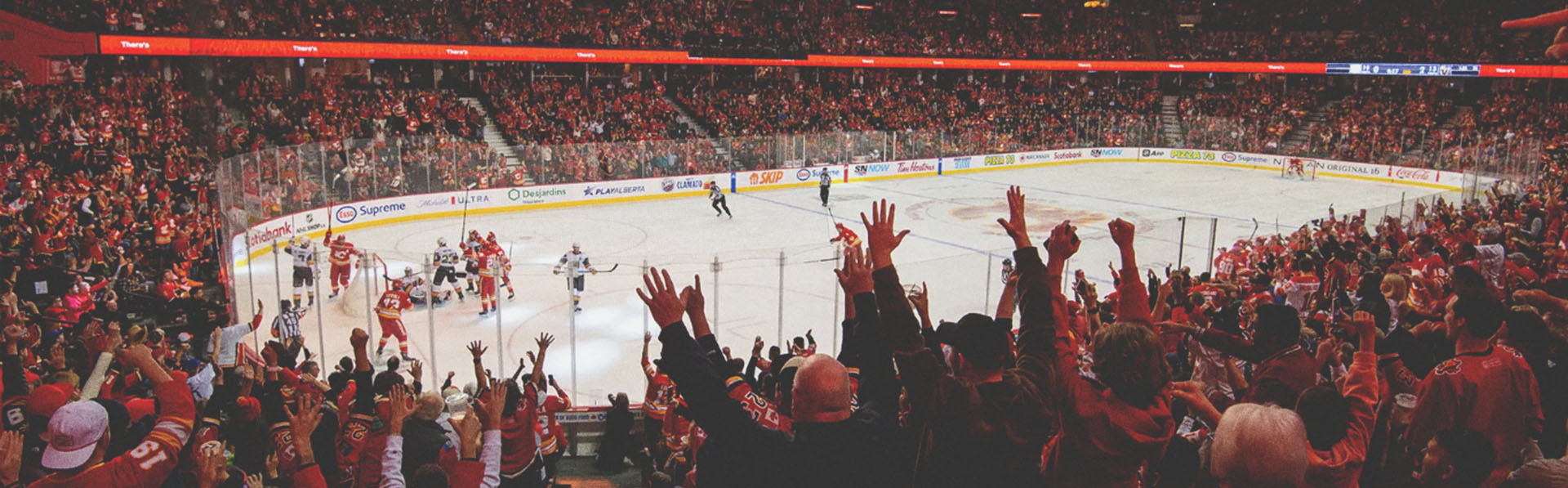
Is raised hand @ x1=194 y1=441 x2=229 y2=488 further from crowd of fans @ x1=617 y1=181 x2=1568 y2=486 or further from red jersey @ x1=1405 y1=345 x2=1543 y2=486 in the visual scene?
red jersey @ x1=1405 y1=345 x2=1543 y2=486

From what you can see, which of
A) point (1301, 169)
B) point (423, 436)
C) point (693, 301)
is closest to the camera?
point (693, 301)

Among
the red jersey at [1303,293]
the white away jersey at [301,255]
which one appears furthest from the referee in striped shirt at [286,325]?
the red jersey at [1303,293]

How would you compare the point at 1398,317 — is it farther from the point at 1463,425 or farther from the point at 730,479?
the point at 730,479

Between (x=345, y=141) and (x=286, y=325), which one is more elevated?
(x=345, y=141)

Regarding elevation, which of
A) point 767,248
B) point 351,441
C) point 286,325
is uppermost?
point 351,441

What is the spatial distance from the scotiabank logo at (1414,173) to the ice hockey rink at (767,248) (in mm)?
488

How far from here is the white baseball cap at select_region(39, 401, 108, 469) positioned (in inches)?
136

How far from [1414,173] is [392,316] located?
36428mm

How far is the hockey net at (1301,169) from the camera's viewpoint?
38.4 meters

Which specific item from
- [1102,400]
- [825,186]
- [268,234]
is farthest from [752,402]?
[825,186]

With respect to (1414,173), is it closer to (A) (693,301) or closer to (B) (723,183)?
(B) (723,183)

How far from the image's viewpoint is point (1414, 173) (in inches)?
1396

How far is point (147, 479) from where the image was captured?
3709 mm

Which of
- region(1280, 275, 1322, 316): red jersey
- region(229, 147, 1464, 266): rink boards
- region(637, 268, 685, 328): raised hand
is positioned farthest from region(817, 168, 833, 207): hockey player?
region(637, 268, 685, 328): raised hand
